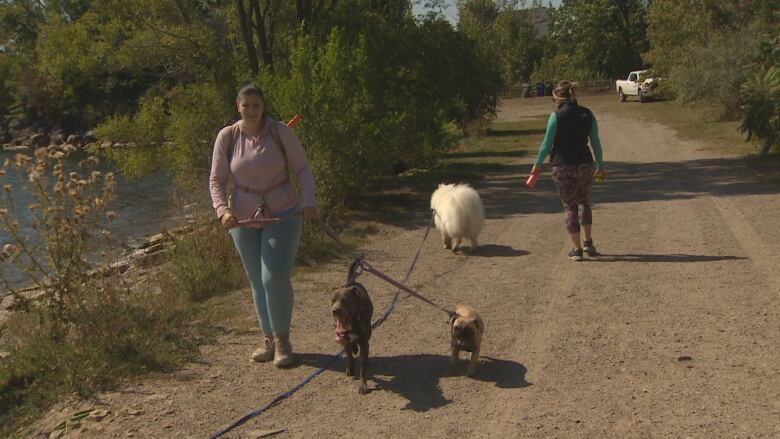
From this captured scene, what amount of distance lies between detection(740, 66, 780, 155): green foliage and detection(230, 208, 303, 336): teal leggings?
16203 millimetres

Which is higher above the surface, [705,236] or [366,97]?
[366,97]

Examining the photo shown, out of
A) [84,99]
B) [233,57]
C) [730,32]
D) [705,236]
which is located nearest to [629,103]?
[730,32]

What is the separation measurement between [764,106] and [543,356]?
52.1 ft

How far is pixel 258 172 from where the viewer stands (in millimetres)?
6008

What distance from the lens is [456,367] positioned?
6066 mm

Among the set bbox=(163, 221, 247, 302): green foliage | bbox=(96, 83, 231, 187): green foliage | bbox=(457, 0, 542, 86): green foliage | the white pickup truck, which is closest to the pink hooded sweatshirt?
bbox=(163, 221, 247, 302): green foliage

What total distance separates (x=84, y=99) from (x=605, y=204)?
3526cm

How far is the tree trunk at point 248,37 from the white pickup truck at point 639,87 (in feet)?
123

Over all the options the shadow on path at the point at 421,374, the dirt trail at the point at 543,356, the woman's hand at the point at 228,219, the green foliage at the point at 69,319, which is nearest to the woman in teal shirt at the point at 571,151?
the dirt trail at the point at 543,356

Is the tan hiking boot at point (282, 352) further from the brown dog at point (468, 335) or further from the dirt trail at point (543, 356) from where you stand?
the brown dog at point (468, 335)

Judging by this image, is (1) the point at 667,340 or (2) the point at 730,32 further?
(2) the point at 730,32

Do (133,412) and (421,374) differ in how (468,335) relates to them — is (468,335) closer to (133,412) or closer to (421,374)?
(421,374)

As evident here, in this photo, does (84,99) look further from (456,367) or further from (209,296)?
(456,367)

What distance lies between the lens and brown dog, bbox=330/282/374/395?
5480 mm
